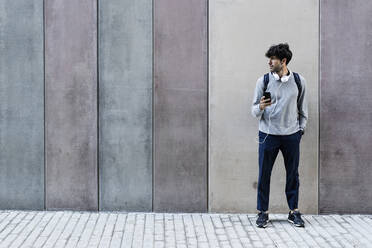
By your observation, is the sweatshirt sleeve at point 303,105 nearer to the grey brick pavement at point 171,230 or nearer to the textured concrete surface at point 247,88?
the textured concrete surface at point 247,88

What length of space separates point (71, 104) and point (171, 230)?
230cm

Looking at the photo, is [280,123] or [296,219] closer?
[280,123]

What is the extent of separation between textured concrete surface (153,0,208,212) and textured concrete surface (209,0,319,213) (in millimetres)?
142

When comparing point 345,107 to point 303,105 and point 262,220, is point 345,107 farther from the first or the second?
point 262,220

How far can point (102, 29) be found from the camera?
22.1ft

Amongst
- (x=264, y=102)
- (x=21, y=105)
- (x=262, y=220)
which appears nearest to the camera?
(x=264, y=102)

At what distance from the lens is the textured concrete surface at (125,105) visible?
22.0 feet

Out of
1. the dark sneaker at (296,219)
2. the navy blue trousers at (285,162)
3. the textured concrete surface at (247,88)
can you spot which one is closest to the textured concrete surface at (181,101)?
the textured concrete surface at (247,88)

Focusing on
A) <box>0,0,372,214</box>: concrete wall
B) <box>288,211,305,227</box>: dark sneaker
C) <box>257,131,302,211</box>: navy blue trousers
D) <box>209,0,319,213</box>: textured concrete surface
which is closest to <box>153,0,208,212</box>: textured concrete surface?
<box>0,0,372,214</box>: concrete wall

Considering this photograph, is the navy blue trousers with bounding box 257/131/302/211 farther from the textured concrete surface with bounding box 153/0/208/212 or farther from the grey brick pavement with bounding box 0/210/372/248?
the textured concrete surface with bounding box 153/0/208/212

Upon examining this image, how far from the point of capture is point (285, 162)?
6.24 m

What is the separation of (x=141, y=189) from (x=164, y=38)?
→ 216 centimetres

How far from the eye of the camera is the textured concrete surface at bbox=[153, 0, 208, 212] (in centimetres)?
670

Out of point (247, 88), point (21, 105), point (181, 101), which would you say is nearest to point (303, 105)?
point (247, 88)
